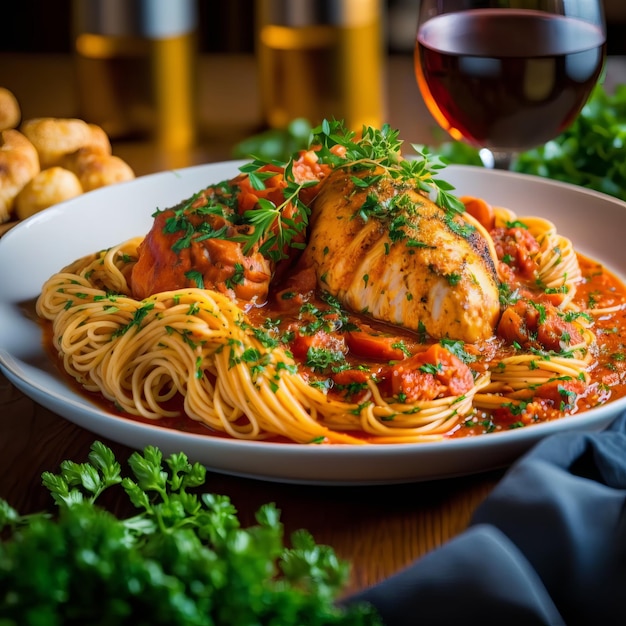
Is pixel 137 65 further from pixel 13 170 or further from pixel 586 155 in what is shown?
pixel 586 155

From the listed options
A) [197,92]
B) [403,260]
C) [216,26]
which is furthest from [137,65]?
[216,26]

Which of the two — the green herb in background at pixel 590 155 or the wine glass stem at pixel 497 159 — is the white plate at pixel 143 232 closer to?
the wine glass stem at pixel 497 159

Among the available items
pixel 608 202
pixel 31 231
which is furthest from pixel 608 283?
pixel 31 231

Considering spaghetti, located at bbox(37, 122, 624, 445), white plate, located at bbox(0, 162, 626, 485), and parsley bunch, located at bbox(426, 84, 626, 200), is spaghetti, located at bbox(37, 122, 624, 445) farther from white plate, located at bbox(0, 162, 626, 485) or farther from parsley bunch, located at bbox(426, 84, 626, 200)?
parsley bunch, located at bbox(426, 84, 626, 200)

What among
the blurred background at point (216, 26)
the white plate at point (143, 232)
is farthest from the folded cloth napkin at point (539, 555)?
the blurred background at point (216, 26)

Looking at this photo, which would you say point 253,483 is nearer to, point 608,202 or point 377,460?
point 377,460
